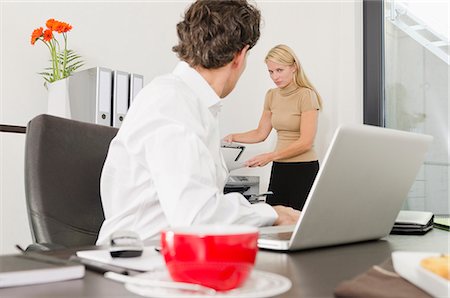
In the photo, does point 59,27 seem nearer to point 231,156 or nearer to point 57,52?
point 57,52

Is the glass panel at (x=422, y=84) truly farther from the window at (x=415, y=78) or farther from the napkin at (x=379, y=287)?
the napkin at (x=379, y=287)

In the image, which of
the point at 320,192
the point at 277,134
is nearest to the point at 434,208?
the point at 277,134

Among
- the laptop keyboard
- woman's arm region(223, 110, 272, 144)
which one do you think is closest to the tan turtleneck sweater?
woman's arm region(223, 110, 272, 144)

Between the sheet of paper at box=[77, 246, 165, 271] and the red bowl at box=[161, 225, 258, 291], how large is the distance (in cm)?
12

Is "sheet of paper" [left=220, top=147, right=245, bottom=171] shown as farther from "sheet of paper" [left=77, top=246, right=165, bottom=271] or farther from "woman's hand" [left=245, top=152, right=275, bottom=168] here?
"sheet of paper" [left=77, top=246, right=165, bottom=271]

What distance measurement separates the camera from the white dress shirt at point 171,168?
1.04 meters

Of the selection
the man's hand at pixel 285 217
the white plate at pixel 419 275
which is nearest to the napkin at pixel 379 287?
the white plate at pixel 419 275

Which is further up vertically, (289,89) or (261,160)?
(289,89)

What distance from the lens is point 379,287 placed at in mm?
534

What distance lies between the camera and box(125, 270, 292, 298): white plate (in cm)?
52

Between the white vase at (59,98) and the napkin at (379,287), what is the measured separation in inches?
96.3

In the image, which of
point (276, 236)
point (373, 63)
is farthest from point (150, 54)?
point (276, 236)

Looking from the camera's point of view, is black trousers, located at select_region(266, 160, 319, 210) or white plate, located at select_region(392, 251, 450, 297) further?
black trousers, located at select_region(266, 160, 319, 210)

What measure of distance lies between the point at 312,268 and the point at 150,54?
3034 millimetres
